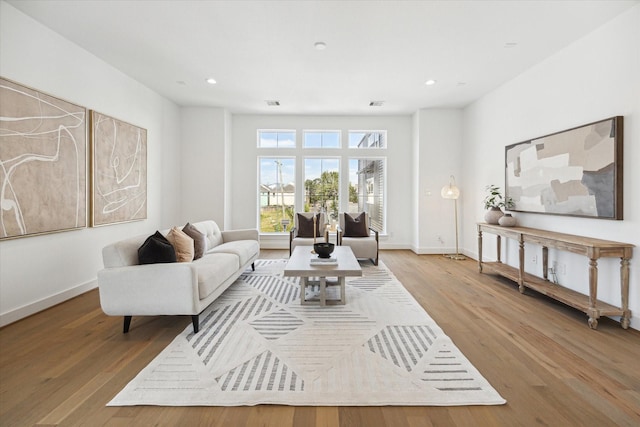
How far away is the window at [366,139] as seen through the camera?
6789 mm

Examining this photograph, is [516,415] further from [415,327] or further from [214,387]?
[214,387]

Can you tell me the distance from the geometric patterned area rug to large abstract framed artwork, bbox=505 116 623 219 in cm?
210

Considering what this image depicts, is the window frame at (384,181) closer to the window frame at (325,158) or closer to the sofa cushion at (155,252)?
the window frame at (325,158)

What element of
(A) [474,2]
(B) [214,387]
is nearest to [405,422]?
(B) [214,387]

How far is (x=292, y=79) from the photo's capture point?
15.0 feet

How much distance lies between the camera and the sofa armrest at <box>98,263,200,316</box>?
2.48 metres

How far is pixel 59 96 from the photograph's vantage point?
3307mm

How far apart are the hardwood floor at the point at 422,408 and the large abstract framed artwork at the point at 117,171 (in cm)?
124

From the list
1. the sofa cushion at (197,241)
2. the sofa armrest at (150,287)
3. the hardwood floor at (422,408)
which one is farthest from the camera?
the sofa cushion at (197,241)

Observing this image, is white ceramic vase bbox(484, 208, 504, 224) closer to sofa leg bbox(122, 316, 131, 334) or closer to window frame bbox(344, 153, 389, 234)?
window frame bbox(344, 153, 389, 234)

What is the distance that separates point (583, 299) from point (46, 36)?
6.15 meters

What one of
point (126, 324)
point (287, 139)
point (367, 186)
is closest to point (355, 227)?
point (367, 186)

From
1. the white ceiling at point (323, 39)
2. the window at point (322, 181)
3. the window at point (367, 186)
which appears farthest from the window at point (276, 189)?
the white ceiling at point (323, 39)

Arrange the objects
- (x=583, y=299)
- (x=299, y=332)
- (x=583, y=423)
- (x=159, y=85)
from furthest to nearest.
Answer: (x=159, y=85), (x=583, y=299), (x=299, y=332), (x=583, y=423)
